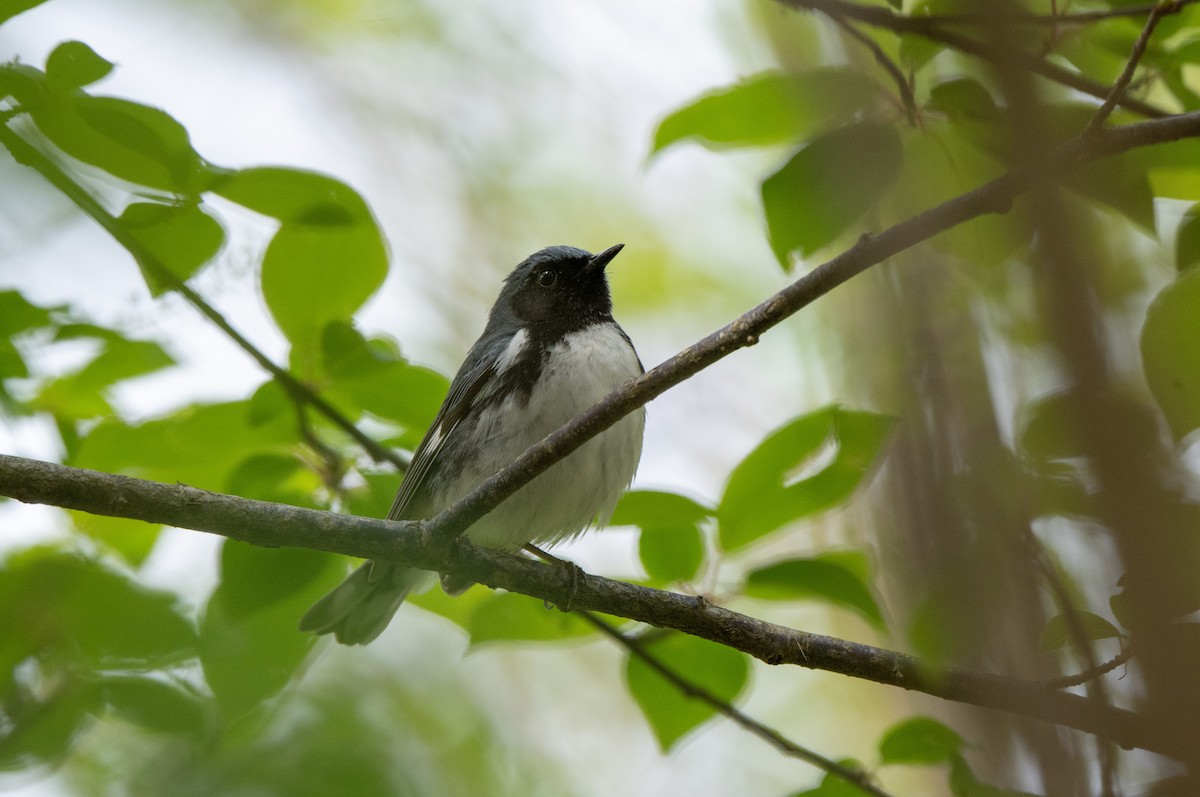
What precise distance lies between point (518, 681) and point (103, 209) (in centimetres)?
848

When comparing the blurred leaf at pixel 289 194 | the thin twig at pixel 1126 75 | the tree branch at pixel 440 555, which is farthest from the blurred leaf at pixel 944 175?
the blurred leaf at pixel 289 194

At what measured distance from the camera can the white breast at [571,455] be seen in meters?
4.12

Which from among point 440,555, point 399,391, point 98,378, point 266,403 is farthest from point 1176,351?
point 98,378

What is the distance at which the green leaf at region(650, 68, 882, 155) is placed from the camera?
2.72 meters

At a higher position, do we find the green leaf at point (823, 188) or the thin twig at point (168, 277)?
the green leaf at point (823, 188)

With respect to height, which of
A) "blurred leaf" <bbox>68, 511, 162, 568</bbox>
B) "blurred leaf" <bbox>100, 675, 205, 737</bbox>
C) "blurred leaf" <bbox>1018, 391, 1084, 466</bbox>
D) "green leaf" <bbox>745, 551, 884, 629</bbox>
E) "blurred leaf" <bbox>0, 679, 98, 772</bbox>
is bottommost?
"blurred leaf" <bbox>0, 679, 98, 772</bbox>

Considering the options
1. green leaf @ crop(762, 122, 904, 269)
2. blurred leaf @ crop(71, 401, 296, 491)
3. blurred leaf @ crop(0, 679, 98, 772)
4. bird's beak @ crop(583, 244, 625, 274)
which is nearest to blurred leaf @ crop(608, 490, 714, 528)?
green leaf @ crop(762, 122, 904, 269)

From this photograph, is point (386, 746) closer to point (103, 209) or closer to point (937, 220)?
point (103, 209)

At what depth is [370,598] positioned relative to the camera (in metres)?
4.36

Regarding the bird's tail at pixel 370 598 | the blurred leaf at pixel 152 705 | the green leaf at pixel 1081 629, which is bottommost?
the blurred leaf at pixel 152 705

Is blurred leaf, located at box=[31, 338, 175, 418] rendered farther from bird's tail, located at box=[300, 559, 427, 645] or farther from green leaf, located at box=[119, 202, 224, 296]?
bird's tail, located at box=[300, 559, 427, 645]

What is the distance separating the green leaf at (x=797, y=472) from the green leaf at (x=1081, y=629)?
970 mm

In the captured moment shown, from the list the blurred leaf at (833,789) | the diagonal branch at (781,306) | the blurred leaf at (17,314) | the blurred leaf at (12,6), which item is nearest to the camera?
the diagonal branch at (781,306)

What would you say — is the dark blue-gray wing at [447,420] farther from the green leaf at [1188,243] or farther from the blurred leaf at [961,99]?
the green leaf at [1188,243]
